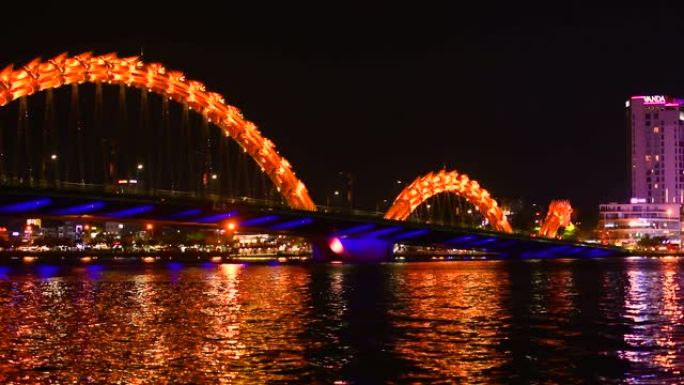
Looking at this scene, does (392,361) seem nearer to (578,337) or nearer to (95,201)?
(578,337)

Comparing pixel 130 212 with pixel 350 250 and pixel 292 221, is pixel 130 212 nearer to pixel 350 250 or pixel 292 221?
pixel 292 221

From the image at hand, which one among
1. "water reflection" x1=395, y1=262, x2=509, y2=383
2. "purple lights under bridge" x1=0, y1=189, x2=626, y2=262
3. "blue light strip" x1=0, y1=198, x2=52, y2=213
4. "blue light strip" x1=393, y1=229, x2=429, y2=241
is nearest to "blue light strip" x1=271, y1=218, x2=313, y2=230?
"purple lights under bridge" x1=0, y1=189, x2=626, y2=262

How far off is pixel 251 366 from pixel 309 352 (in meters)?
3.23

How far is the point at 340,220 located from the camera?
103312 millimetres

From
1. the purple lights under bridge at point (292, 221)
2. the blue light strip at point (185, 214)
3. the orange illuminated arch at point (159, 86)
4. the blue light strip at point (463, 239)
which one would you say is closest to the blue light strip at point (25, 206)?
the purple lights under bridge at point (292, 221)

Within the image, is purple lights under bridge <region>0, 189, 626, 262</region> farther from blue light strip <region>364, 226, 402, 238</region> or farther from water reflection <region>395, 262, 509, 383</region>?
water reflection <region>395, 262, 509, 383</region>

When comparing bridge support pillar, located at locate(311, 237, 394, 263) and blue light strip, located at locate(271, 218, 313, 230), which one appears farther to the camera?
bridge support pillar, located at locate(311, 237, 394, 263)

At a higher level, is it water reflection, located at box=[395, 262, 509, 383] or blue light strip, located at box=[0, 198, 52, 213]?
blue light strip, located at box=[0, 198, 52, 213]

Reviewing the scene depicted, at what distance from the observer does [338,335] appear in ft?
110

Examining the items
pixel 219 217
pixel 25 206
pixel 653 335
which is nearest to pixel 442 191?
pixel 219 217

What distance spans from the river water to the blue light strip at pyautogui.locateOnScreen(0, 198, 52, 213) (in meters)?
20.4

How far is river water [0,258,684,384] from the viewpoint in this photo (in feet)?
83.1

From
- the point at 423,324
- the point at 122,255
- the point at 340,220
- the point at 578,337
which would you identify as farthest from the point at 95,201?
the point at 122,255

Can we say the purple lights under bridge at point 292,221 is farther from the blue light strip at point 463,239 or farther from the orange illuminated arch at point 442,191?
the orange illuminated arch at point 442,191
